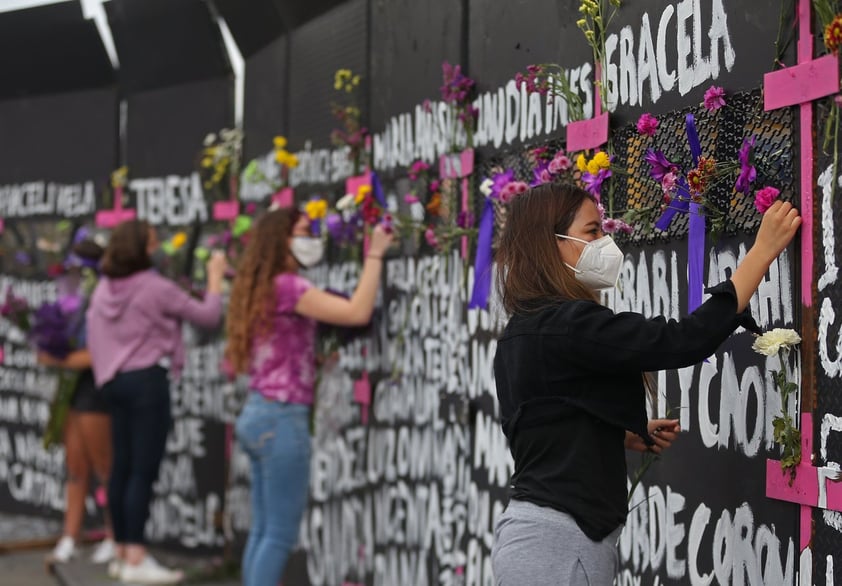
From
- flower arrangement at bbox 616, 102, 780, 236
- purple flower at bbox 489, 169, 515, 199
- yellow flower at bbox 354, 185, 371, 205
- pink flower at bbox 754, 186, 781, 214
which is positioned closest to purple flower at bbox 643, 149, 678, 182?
flower arrangement at bbox 616, 102, 780, 236

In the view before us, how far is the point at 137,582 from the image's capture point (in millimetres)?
7152

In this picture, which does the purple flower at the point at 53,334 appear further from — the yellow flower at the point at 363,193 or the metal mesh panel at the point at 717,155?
the metal mesh panel at the point at 717,155

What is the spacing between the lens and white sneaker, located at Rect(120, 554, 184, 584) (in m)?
7.14

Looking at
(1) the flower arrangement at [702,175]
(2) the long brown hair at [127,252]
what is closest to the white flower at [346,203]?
(2) the long brown hair at [127,252]

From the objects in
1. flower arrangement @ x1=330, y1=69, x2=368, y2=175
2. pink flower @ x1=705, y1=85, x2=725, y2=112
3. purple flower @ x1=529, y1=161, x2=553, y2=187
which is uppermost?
flower arrangement @ x1=330, y1=69, x2=368, y2=175

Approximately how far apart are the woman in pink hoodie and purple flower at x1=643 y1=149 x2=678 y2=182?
4.05 meters

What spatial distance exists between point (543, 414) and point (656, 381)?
2.92ft

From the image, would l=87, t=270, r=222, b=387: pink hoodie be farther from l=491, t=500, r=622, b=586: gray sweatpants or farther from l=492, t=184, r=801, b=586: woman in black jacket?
l=491, t=500, r=622, b=586: gray sweatpants

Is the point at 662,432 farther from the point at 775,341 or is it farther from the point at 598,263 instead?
the point at 598,263

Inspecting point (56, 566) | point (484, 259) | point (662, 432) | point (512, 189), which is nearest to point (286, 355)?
point (484, 259)

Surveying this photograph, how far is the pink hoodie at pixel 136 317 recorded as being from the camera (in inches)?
275

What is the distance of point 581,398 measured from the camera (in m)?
2.93

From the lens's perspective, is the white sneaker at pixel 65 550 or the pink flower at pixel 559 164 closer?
the pink flower at pixel 559 164

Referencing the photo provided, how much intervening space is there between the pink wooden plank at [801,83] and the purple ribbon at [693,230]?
253 mm
